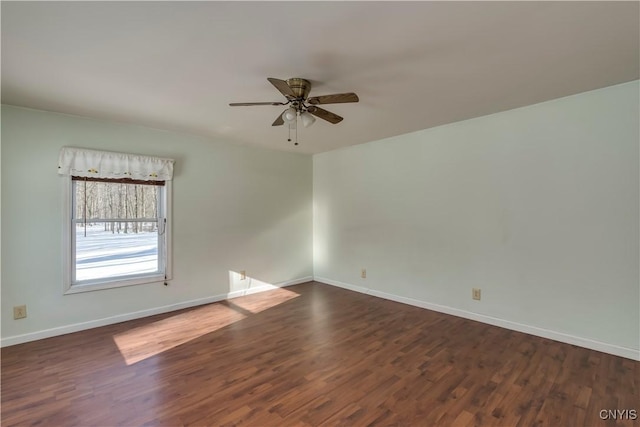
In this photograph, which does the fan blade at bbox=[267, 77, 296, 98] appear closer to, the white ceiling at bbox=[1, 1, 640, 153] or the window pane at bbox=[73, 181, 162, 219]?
the white ceiling at bbox=[1, 1, 640, 153]

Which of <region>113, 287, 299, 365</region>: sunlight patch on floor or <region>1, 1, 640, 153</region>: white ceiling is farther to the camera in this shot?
<region>113, 287, 299, 365</region>: sunlight patch on floor

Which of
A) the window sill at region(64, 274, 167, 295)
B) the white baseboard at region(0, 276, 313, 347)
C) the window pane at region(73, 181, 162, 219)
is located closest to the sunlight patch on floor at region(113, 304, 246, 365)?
the white baseboard at region(0, 276, 313, 347)

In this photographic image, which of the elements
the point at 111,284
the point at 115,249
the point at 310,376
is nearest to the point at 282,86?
the point at 310,376

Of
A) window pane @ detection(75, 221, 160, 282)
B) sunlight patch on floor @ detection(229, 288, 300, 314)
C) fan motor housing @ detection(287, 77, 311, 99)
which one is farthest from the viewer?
sunlight patch on floor @ detection(229, 288, 300, 314)

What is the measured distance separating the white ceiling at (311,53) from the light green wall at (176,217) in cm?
46

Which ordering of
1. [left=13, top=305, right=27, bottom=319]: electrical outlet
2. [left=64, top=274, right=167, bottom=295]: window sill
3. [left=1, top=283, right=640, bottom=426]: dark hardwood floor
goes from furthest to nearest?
[left=64, top=274, right=167, bottom=295]: window sill < [left=13, top=305, right=27, bottom=319]: electrical outlet < [left=1, top=283, right=640, bottom=426]: dark hardwood floor

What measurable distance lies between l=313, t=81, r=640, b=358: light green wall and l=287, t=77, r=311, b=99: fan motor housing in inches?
82.3

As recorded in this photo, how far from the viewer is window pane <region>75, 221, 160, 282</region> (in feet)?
10.9

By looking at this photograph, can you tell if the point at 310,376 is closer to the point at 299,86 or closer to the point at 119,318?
the point at 299,86

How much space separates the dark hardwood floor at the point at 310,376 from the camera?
6.25 feet

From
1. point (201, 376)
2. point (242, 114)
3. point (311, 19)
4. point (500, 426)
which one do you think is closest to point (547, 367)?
point (500, 426)

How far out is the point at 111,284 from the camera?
345 centimetres

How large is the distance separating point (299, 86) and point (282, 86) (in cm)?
33

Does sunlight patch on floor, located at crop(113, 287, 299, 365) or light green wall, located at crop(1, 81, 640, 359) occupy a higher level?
light green wall, located at crop(1, 81, 640, 359)
